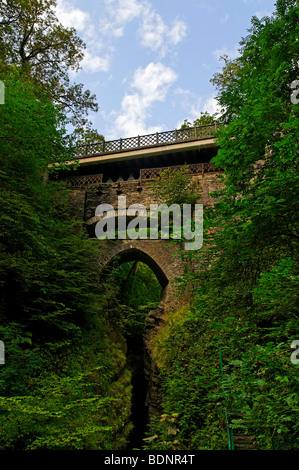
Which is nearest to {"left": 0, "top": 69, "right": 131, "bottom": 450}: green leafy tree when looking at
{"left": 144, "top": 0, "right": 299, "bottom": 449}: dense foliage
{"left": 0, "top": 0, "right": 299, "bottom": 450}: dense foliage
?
{"left": 0, "top": 0, "right": 299, "bottom": 450}: dense foliage

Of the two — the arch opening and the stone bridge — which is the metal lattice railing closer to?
the stone bridge

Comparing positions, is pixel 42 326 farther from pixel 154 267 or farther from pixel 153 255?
pixel 154 267

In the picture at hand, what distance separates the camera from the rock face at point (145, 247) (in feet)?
33.7

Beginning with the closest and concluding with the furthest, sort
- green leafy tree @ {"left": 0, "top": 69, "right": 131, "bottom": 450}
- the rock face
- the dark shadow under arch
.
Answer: green leafy tree @ {"left": 0, "top": 69, "right": 131, "bottom": 450} < the rock face < the dark shadow under arch

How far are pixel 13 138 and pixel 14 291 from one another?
3668mm

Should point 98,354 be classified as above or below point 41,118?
below

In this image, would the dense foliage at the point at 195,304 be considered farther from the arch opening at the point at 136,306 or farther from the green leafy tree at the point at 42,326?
the arch opening at the point at 136,306

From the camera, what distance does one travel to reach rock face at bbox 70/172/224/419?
33.7 ft

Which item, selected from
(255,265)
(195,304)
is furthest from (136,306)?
(255,265)

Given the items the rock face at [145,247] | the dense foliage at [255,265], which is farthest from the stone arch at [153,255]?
the dense foliage at [255,265]

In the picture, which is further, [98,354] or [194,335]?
[98,354]

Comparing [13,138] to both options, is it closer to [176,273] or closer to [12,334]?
[12,334]
